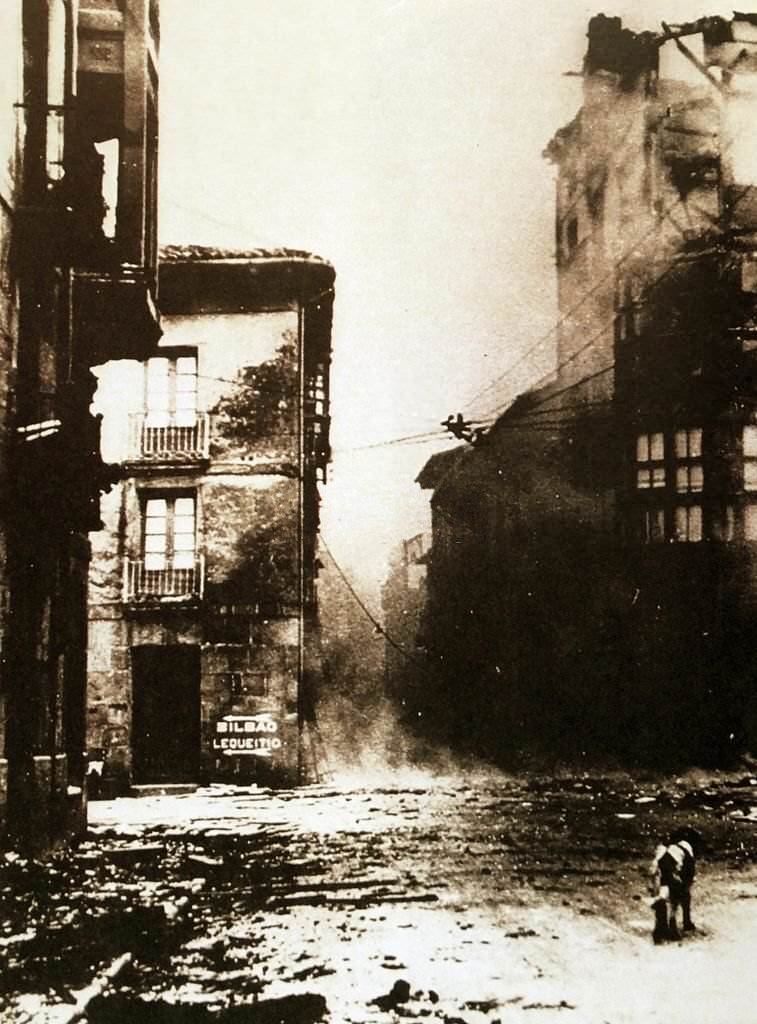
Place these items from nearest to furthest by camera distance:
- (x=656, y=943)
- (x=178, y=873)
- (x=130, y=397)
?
(x=656, y=943), (x=178, y=873), (x=130, y=397)

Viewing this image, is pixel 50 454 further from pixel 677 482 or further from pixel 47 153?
pixel 677 482

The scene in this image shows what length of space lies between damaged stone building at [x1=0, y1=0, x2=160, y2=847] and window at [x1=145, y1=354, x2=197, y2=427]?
195mm

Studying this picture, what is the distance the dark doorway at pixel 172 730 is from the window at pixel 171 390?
46.6 inches

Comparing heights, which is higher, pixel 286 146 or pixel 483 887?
pixel 286 146

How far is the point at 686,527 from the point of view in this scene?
580 centimetres

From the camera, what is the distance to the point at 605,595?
580 centimetres

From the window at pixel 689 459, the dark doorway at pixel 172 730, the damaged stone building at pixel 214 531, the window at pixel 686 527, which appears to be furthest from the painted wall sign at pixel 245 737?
the window at pixel 689 459

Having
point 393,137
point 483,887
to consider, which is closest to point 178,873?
point 483,887

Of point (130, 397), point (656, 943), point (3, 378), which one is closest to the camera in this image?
point (656, 943)

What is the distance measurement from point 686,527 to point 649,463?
40cm

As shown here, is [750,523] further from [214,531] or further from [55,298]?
[55,298]

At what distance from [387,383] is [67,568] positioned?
196 centimetres

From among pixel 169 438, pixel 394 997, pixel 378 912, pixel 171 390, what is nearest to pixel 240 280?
pixel 171 390

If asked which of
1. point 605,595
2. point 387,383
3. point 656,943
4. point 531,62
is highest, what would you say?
point 531,62
